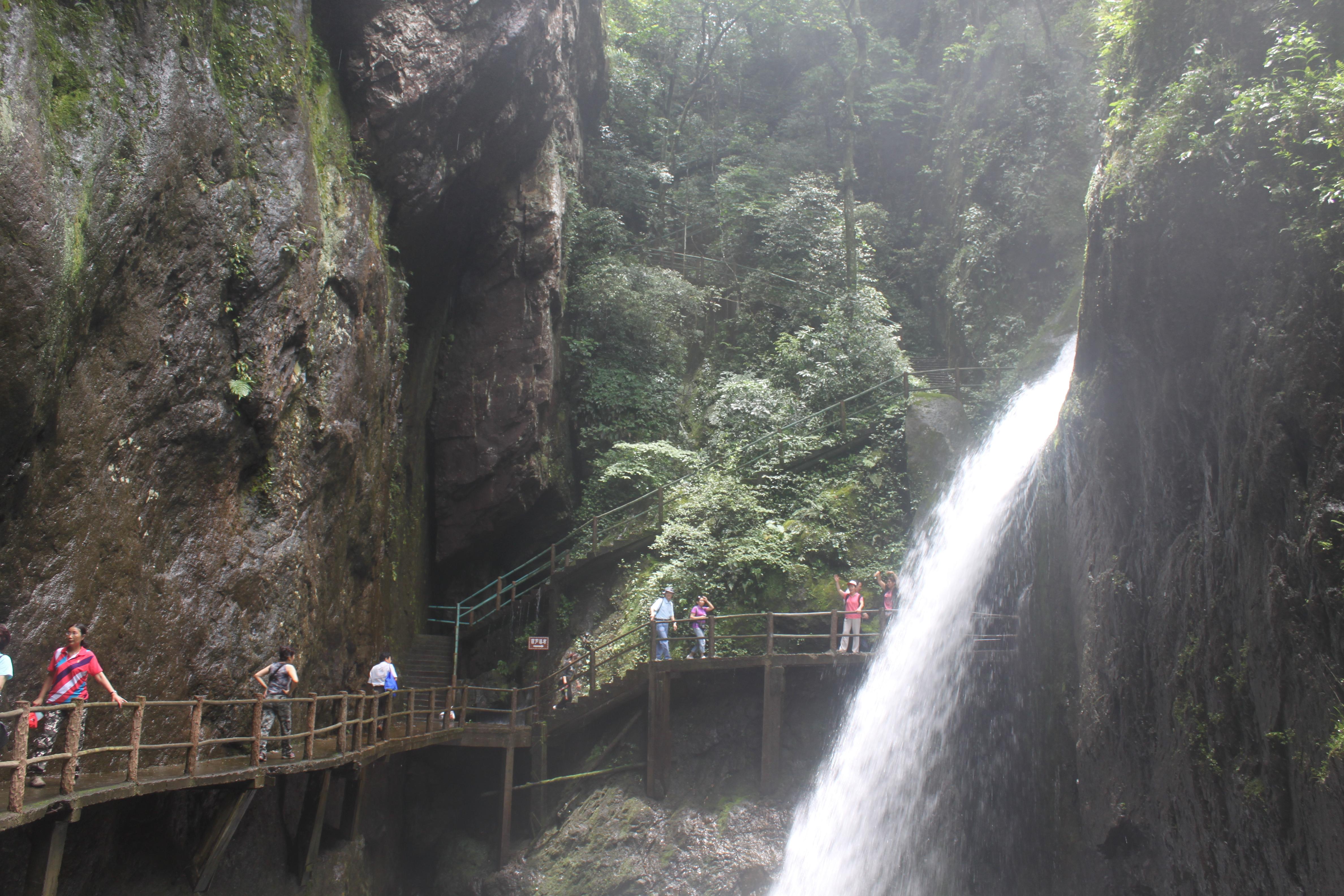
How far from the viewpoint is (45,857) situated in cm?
567

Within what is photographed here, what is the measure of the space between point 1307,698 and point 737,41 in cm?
2704

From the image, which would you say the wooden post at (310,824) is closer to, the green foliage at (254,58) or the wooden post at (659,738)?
the wooden post at (659,738)

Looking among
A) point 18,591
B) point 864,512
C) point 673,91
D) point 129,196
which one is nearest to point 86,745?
point 18,591

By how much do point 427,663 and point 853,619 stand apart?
299 inches

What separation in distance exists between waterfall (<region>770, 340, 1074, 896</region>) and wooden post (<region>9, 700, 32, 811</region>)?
8.72m

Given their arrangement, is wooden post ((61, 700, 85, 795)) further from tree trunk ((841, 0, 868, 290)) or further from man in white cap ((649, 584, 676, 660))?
tree trunk ((841, 0, 868, 290))

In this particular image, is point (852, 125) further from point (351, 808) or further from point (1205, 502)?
point (351, 808)

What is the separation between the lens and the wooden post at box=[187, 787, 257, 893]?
25.4 ft

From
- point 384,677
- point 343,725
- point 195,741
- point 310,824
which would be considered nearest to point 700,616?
point 384,677

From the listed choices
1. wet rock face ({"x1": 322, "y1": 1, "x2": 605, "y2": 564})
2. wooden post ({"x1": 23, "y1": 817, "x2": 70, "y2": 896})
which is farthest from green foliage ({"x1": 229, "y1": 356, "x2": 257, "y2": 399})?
wet rock face ({"x1": 322, "y1": 1, "x2": 605, "y2": 564})

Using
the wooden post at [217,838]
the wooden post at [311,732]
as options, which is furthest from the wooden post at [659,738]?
the wooden post at [217,838]

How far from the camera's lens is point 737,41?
27.5 meters

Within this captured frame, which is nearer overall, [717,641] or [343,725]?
[343,725]

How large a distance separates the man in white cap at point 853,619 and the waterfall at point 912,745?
16.4 inches
